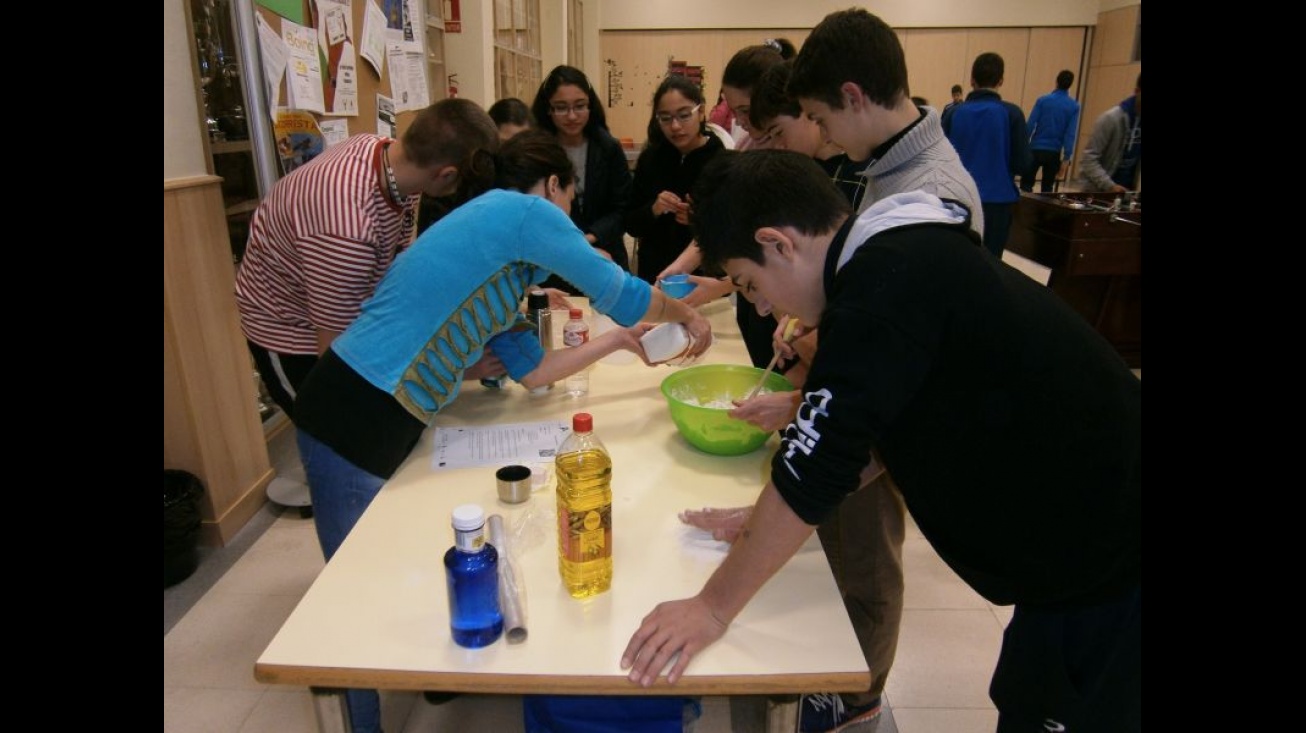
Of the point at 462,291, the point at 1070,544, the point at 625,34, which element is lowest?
the point at 1070,544

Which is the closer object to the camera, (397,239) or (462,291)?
(462,291)

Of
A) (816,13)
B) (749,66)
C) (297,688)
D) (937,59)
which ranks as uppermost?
(816,13)

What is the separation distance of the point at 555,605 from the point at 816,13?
952cm

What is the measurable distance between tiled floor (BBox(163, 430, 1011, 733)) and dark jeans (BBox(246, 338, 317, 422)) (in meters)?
0.66

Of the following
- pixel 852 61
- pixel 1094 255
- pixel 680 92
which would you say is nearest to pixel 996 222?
pixel 1094 255

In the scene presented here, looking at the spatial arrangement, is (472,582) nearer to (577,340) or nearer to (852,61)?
(577,340)

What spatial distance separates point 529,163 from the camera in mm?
1601

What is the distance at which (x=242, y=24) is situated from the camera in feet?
8.14

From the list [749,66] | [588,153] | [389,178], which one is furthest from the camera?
[588,153]

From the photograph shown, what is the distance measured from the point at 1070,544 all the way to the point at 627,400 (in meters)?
1.04

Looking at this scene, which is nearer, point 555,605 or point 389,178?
point 555,605

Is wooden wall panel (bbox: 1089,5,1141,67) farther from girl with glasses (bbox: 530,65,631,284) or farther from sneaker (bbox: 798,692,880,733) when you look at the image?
sneaker (bbox: 798,692,880,733)

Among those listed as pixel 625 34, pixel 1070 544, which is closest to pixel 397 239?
pixel 1070 544
